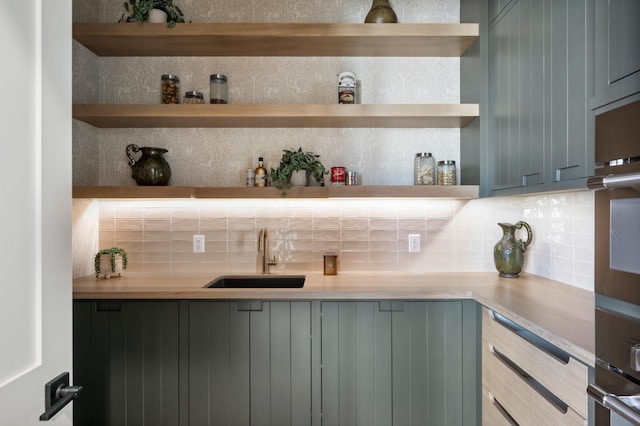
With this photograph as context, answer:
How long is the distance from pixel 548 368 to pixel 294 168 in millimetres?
1489

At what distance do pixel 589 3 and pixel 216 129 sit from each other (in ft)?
6.26

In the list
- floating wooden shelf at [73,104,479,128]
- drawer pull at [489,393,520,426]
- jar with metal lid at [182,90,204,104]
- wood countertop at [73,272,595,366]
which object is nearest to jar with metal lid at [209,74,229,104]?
jar with metal lid at [182,90,204,104]

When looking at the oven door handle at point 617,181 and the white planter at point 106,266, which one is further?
the white planter at point 106,266

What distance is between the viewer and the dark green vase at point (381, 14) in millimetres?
2154

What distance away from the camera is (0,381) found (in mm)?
674

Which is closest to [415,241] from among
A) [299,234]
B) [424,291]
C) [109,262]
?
[424,291]

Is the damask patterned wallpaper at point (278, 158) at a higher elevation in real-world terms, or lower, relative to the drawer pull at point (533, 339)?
higher

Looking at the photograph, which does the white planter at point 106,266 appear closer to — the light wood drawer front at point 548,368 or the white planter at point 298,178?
the white planter at point 298,178

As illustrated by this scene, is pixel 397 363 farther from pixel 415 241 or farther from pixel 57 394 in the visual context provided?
pixel 57 394

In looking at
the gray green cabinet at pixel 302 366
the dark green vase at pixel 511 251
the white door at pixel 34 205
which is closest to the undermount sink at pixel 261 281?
the gray green cabinet at pixel 302 366

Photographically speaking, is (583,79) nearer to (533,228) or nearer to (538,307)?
(538,307)

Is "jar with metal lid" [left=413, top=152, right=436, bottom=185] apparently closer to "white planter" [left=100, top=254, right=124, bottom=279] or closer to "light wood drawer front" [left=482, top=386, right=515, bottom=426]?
"light wood drawer front" [left=482, top=386, right=515, bottom=426]

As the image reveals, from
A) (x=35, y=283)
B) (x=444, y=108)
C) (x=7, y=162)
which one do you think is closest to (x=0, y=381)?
(x=35, y=283)

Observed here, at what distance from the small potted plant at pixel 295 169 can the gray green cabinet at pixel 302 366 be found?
27.0 inches
